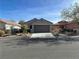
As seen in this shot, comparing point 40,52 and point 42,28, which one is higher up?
point 42,28

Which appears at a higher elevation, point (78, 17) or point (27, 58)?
point (78, 17)

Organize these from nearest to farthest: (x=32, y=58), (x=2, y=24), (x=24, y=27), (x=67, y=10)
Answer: (x=32, y=58) → (x=2, y=24) → (x=67, y=10) → (x=24, y=27)

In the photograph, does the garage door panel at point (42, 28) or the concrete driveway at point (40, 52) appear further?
the garage door panel at point (42, 28)

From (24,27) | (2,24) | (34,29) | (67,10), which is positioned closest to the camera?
(2,24)

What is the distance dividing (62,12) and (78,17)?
471cm

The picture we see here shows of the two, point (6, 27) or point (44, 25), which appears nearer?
point (6, 27)

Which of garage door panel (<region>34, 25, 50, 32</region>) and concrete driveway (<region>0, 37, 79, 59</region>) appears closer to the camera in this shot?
concrete driveway (<region>0, 37, 79, 59</region>)

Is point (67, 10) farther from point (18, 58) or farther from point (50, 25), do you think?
point (18, 58)

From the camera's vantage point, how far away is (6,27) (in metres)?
44.5

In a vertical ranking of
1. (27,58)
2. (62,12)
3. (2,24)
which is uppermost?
(62,12)

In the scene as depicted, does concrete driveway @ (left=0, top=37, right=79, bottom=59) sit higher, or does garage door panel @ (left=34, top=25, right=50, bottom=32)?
garage door panel @ (left=34, top=25, right=50, bottom=32)

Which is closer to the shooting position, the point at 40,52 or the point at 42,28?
the point at 40,52

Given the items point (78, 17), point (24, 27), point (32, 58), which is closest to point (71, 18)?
point (78, 17)

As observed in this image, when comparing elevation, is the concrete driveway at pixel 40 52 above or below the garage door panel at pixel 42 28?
below
